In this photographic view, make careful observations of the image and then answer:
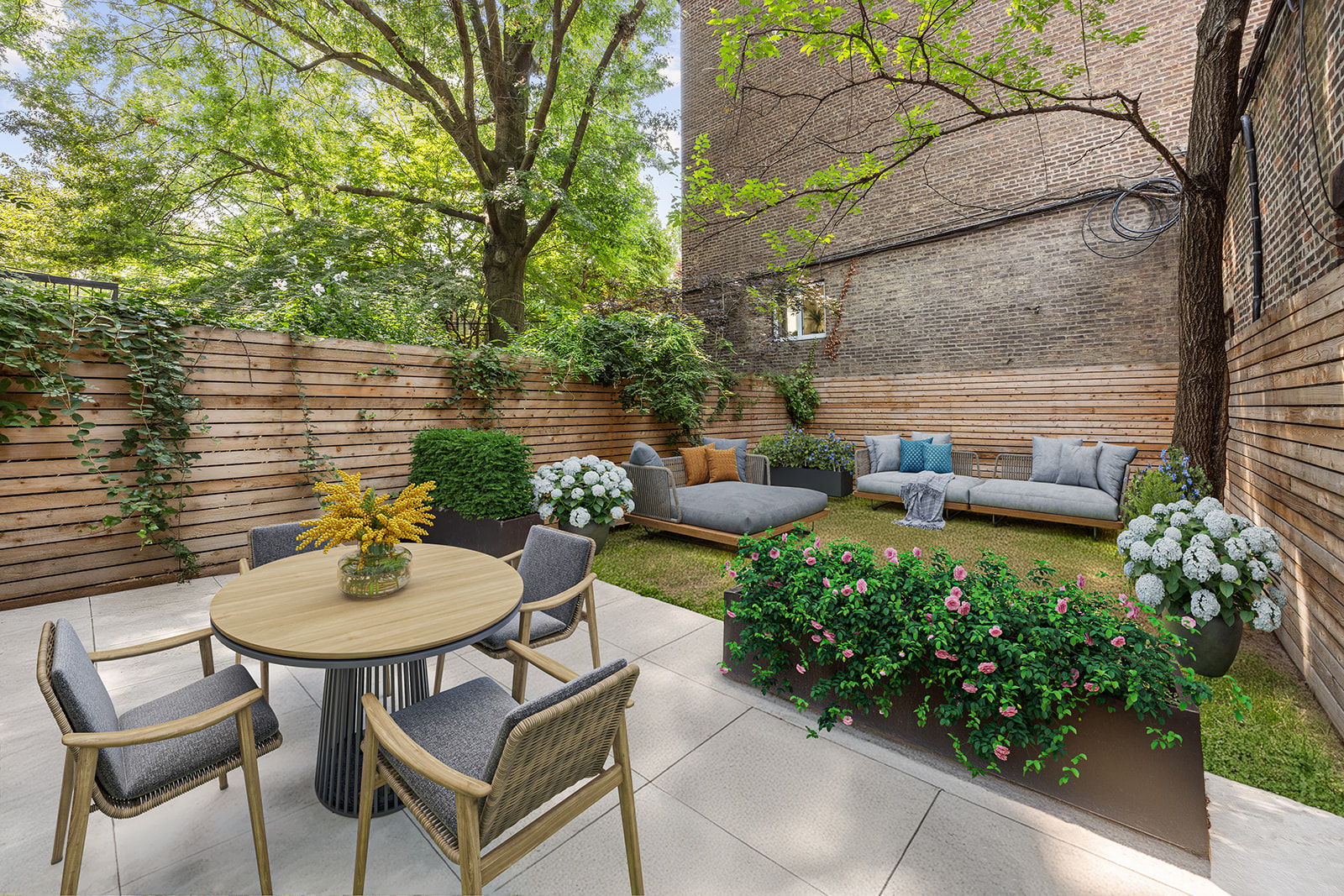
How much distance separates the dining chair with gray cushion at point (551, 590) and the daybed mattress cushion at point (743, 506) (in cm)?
225

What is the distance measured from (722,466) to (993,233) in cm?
516

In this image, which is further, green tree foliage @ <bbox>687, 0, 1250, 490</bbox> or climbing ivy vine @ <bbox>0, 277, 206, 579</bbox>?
green tree foliage @ <bbox>687, 0, 1250, 490</bbox>

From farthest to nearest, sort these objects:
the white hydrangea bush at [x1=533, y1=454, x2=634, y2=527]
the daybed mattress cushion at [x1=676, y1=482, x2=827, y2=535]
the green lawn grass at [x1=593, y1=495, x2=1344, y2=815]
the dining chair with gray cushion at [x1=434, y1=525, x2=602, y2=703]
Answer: the daybed mattress cushion at [x1=676, y1=482, x2=827, y2=535] < the white hydrangea bush at [x1=533, y1=454, x2=634, y2=527] < the dining chair with gray cushion at [x1=434, y1=525, x2=602, y2=703] < the green lawn grass at [x1=593, y1=495, x2=1344, y2=815]

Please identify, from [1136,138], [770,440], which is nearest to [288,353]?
[770,440]

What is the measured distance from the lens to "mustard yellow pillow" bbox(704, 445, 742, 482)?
229 inches

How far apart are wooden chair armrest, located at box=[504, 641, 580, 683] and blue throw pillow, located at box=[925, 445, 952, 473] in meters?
6.28

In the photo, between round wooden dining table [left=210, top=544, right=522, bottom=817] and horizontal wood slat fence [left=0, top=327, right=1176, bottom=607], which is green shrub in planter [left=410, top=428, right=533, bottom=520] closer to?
horizontal wood slat fence [left=0, top=327, right=1176, bottom=607]

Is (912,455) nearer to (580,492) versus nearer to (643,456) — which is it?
(643,456)

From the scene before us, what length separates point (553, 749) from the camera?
108 cm

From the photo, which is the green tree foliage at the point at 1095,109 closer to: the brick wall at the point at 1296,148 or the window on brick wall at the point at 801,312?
the brick wall at the point at 1296,148

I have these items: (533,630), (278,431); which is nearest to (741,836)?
(533,630)

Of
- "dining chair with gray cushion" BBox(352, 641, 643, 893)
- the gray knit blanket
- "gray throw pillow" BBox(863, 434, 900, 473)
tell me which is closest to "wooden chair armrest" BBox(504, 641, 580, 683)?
"dining chair with gray cushion" BBox(352, 641, 643, 893)

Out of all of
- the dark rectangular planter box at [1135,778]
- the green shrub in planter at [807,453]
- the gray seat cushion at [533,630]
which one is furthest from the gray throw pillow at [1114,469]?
the gray seat cushion at [533,630]

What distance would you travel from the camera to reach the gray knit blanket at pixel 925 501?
5684 millimetres
